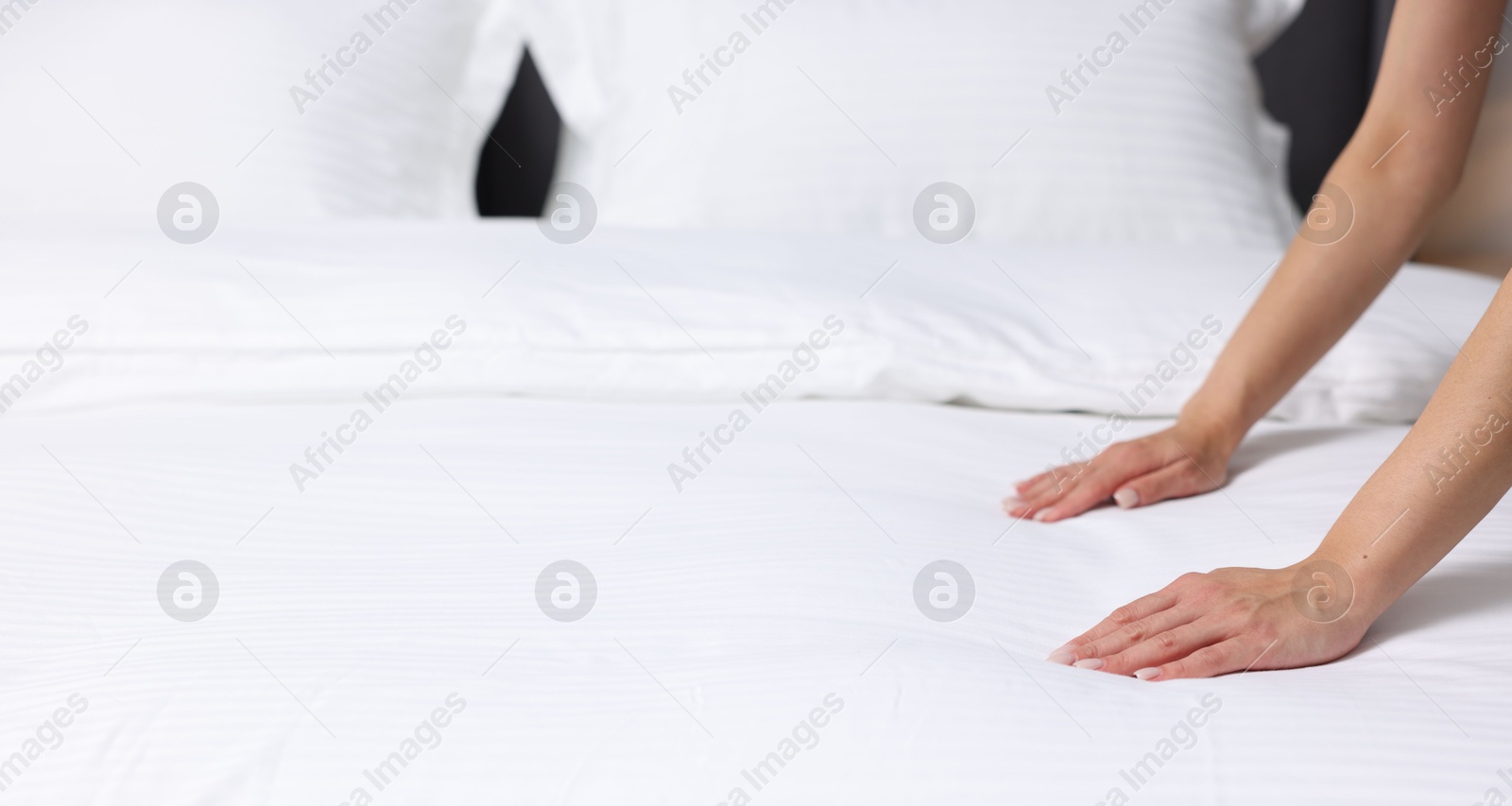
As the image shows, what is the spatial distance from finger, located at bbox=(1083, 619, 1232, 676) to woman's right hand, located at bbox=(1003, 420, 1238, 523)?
0.23m

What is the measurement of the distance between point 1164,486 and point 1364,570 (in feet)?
0.89

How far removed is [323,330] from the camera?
38.9 inches

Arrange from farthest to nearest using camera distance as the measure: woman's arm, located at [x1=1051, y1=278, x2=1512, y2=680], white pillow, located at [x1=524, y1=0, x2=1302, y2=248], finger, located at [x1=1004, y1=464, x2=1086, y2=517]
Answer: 1. white pillow, located at [x1=524, y1=0, x2=1302, y2=248]
2. finger, located at [x1=1004, y1=464, x2=1086, y2=517]
3. woman's arm, located at [x1=1051, y1=278, x2=1512, y2=680]

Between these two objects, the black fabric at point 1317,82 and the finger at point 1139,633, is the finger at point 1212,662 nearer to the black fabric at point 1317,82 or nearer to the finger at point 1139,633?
the finger at point 1139,633

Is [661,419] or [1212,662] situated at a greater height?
[661,419]

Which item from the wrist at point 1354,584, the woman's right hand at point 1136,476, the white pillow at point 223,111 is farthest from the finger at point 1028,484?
the white pillow at point 223,111

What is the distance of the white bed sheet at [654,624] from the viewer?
0.49 metres

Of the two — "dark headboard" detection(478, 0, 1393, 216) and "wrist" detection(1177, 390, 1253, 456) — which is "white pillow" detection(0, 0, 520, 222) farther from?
"wrist" detection(1177, 390, 1253, 456)

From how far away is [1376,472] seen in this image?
0.63 m

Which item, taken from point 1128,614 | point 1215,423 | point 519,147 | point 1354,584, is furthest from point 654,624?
point 519,147

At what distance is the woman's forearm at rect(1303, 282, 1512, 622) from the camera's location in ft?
1.94

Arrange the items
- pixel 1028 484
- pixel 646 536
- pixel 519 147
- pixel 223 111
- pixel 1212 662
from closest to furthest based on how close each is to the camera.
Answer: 1. pixel 1212 662
2. pixel 646 536
3. pixel 1028 484
4. pixel 223 111
5. pixel 519 147

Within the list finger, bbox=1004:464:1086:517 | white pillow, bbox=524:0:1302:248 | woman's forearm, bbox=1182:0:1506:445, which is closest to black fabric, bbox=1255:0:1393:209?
white pillow, bbox=524:0:1302:248

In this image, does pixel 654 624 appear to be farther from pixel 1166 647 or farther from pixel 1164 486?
pixel 1164 486
